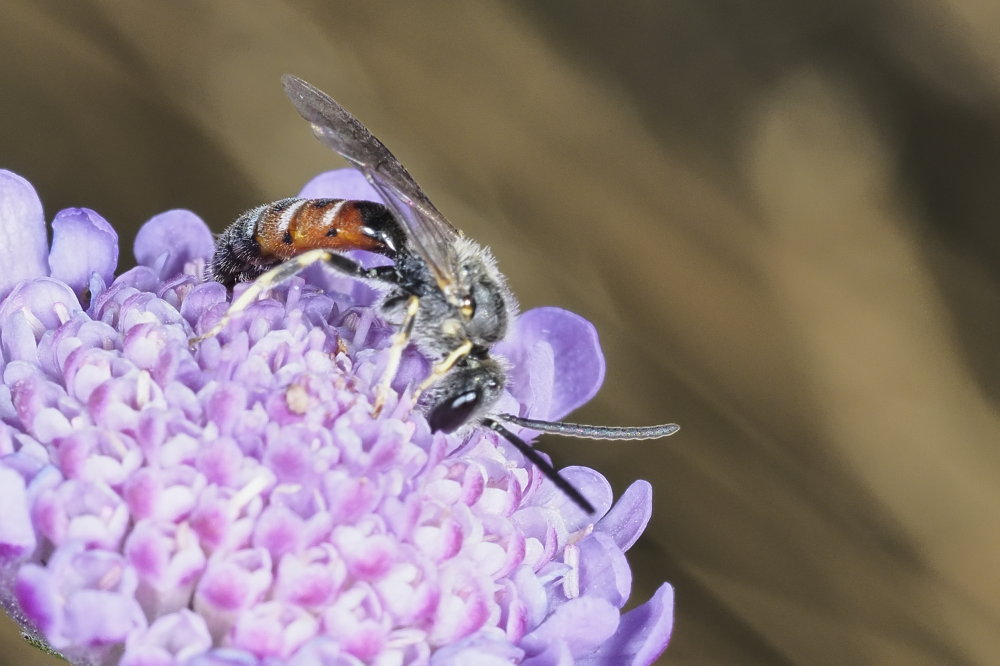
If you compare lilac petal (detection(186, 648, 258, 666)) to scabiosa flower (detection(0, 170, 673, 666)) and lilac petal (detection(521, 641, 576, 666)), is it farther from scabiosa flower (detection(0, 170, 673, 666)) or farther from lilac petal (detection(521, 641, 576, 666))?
lilac petal (detection(521, 641, 576, 666))

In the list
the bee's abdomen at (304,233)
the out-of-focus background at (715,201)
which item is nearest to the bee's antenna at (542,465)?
the bee's abdomen at (304,233)

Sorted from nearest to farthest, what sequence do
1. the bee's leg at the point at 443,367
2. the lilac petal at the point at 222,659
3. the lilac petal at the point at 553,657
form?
the lilac petal at the point at 222,659 → the lilac petal at the point at 553,657 → the bee's leg at the point at 443,367

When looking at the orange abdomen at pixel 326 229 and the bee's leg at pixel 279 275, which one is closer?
the bee's leg at pixel 279 275

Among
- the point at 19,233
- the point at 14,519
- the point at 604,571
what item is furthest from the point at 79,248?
the point at 604,571

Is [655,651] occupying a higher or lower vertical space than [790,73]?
lower

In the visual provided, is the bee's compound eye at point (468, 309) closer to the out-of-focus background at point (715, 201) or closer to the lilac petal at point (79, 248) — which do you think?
the lilac petal at point (79, 248)

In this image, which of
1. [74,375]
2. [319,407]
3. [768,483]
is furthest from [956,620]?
[74,375]

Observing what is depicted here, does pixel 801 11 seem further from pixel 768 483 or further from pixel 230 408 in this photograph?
pixel 230 408

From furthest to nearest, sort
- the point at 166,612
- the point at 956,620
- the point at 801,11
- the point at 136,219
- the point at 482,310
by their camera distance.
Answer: the point at 801,11 → the point at 136,219 → the point at 956,620 → the point at 482,310 → the point at 166,612
